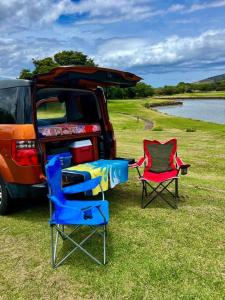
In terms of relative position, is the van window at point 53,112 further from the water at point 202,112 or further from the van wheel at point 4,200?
the water at point 202,112

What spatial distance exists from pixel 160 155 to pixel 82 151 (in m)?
1.53

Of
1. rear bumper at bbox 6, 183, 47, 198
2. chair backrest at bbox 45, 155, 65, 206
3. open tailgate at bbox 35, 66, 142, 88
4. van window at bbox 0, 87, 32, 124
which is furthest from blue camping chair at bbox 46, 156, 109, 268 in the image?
open tailgate at bbox 35, 66, 142, 88

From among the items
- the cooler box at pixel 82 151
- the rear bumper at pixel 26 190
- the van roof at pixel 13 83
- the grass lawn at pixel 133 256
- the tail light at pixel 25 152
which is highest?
the van roof at pixel 13 83

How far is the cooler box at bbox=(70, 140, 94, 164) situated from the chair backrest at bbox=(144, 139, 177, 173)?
44.3 inches

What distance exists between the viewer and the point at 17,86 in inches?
221

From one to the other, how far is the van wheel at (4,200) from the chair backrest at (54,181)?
61.0 inches

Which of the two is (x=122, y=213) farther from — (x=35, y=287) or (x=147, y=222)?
(x=35, y=287)

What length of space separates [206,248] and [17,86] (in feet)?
11.6

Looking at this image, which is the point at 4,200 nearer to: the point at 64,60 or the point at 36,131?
the point at 36,131

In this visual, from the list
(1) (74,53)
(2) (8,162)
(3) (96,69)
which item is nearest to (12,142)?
(2) (8,162)

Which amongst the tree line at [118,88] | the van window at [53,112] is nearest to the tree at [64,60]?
the tree line at [118,88]

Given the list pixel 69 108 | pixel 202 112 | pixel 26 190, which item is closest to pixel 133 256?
pixel 26 190

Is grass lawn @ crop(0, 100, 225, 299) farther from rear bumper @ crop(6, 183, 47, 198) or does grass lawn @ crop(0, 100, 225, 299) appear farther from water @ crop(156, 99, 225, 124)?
water @ crop(156, 99, 225, 124)

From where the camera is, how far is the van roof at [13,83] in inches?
217
